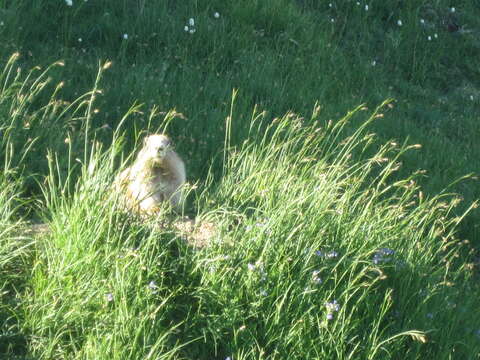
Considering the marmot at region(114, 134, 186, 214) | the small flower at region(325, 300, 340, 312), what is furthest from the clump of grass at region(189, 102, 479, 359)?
the marmot at region(114, 134, 186, 214)

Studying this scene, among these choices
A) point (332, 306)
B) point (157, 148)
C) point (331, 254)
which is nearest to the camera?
point (332, 306)

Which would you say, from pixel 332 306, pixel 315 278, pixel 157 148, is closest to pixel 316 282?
pixel 315 278

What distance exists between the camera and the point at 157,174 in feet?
20.4

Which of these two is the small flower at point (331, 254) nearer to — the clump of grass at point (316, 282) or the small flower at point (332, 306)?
the clump of grass at point (316, 282)

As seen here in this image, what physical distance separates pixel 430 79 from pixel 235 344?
7701 mm

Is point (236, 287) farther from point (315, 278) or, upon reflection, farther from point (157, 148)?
point (157, 148)

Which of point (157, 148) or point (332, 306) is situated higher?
point (157, 148)

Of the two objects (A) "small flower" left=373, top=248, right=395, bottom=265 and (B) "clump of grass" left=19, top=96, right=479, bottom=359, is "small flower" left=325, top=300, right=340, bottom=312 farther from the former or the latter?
(A) "small flower" left=373, top=248, right=395, bottom=265

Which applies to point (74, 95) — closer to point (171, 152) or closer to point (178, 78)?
point (178, 78)

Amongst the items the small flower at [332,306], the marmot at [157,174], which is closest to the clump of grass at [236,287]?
the small flower at [332,306]

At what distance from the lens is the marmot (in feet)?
19.5

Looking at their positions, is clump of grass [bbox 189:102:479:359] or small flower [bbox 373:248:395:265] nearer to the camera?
clump of grass [bbox 189:102:479:359]

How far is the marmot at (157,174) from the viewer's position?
5.93m

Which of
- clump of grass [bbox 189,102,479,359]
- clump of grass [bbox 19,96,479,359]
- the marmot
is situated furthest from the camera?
the marmot
